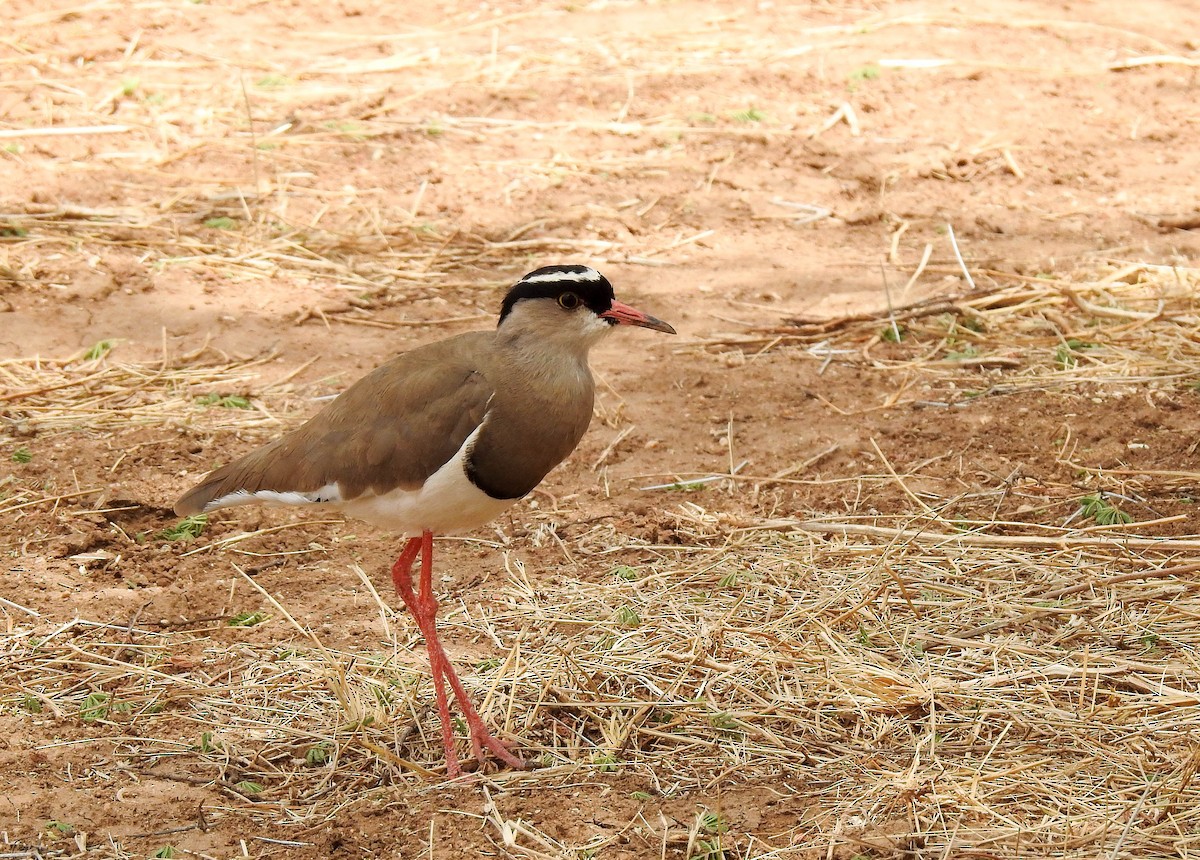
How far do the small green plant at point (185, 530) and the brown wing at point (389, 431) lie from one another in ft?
3.58

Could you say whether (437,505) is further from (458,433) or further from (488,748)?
(488,748)

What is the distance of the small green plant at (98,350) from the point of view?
705cm

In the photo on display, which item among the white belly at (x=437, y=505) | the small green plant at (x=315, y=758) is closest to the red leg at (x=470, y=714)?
the white belly at (x=437, y=505)

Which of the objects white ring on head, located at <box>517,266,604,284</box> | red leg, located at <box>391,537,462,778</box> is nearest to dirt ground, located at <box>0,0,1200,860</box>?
red leg, located at <box>391,537,462,778</box>

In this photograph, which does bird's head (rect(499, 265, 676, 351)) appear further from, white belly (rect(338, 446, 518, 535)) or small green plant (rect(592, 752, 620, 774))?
small green plant (rect(592, 752, 620, 774))

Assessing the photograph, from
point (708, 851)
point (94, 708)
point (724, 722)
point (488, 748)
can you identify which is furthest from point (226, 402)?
point (708, 851)

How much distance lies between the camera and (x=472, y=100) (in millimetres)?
10430

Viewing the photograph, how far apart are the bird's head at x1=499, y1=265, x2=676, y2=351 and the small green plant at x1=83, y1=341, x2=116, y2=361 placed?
11.4 feet

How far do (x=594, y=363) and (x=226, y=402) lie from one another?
6.31 feet

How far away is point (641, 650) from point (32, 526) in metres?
2.66

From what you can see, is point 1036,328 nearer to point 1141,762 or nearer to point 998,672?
point 998,672

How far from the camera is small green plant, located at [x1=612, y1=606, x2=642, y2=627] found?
192 inches

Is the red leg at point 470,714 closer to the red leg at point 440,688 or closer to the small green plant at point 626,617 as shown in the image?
the red leg at point 440,688

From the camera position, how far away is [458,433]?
4.22m
